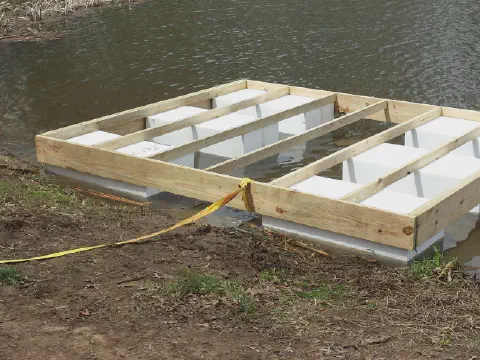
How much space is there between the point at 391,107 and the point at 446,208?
4290 mm

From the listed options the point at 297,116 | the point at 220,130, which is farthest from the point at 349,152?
the point at 297,116

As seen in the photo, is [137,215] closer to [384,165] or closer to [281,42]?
[384,165]

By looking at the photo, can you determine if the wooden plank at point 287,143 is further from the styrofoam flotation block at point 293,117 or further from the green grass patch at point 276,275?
the green grass patch at point 276,275

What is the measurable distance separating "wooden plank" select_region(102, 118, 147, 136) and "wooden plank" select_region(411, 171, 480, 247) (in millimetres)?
5321

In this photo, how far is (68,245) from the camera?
7.27 meters

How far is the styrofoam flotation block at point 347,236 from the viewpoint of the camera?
25.2ft

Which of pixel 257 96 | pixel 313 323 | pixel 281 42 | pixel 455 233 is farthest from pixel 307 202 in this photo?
pixel 281 42

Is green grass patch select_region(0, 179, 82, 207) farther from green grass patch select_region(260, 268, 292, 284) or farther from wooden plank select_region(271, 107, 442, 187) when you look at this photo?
green grass patch select_region(260, 268, 292, 284)

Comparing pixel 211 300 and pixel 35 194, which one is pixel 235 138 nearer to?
pixel 35 194

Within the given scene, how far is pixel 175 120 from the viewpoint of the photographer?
38.3 ft

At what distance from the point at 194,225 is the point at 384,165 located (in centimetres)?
260

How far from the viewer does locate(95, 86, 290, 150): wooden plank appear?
10.3 meters

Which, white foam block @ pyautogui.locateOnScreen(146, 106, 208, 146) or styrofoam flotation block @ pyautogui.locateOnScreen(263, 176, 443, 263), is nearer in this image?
styrofoam flotation block @ pyautogui.locateOnScreen(263, 176, 443, 263)


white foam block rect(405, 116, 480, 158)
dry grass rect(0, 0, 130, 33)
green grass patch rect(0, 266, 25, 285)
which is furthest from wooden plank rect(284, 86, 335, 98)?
dry grass rect(0, 0, 130, 33)
